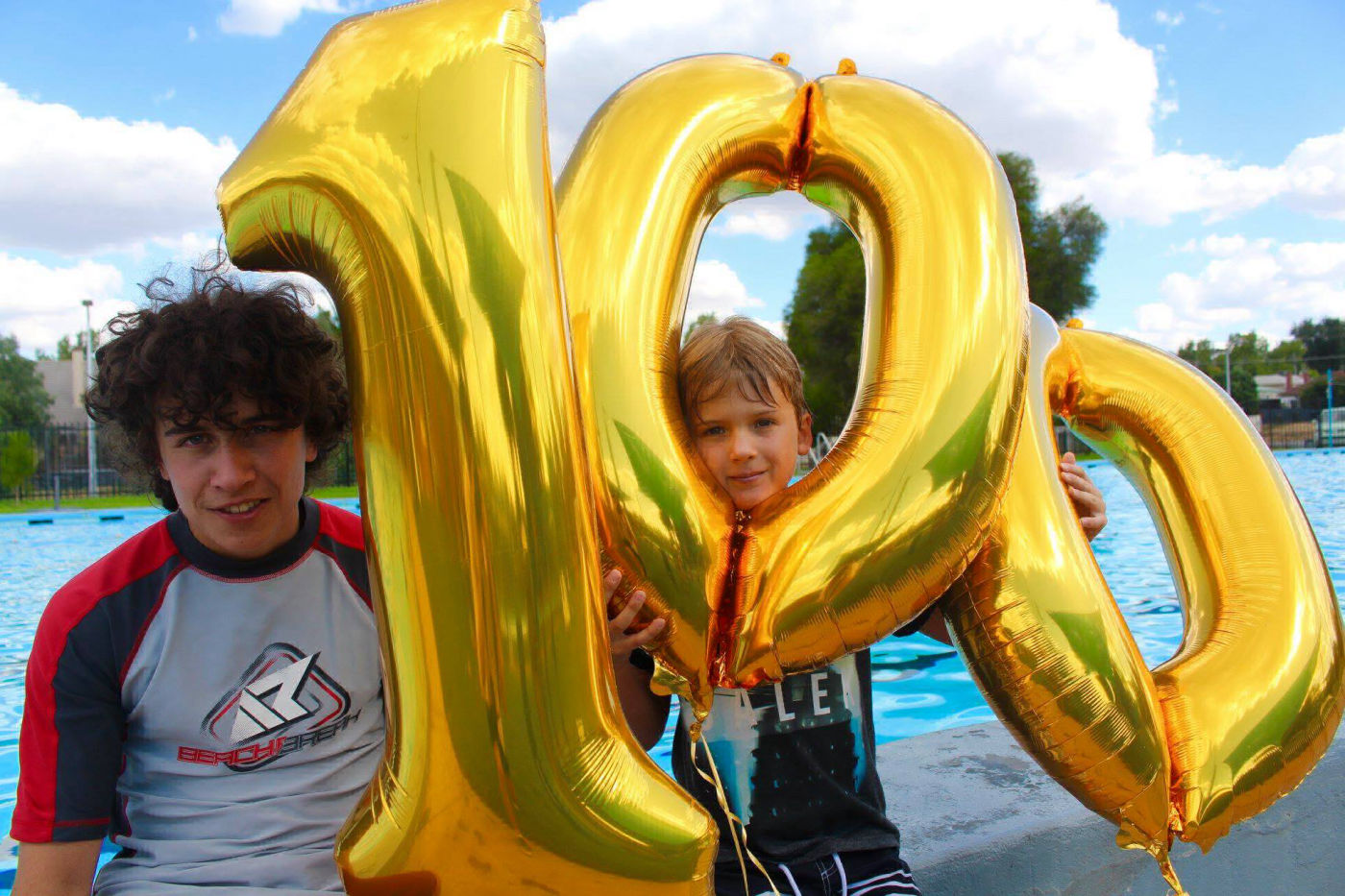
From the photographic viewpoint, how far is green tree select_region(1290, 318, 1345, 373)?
55.8m

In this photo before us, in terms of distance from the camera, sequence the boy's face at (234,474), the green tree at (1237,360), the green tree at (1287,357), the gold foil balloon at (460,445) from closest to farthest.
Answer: the gold foil balloon at (460,445)
the boy's face at (234,474)
the green tree at (1237,360)
the green tree at (1287,357)

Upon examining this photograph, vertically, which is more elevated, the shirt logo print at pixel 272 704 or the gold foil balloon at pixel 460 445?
the gold foil balloon at pixel 460 445

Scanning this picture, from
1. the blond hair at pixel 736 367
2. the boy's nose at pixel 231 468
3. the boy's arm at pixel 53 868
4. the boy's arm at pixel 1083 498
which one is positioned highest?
the blond hair at pixel 736 367

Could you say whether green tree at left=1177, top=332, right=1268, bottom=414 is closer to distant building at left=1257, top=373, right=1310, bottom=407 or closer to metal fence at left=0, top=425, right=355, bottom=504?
distant building at left=1257, top=373, right=1310, bottom=407

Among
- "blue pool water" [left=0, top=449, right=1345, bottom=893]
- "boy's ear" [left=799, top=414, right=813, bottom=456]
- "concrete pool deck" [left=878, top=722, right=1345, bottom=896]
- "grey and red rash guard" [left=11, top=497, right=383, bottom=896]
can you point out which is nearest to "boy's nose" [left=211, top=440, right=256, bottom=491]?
"grey and red rash guard" [left=11, top=497, right=383, bottom=896]

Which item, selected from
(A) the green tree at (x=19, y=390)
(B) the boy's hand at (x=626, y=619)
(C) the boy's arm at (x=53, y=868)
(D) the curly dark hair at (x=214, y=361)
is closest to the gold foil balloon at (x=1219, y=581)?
(B) the boy's hand at (x=626, y=619)

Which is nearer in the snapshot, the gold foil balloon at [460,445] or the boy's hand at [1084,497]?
the gold foil balloon at [460,445]

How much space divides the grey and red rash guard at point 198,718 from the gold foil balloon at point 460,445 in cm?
53

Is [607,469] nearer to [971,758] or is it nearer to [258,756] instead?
[258,756]

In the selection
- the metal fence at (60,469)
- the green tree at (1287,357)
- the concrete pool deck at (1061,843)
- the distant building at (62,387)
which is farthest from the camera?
the green tree at (1287,357)

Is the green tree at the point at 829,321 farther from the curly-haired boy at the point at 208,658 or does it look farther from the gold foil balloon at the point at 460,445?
the gold foil balloon at the point at 460,445

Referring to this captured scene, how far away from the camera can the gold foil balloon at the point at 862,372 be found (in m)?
0.92

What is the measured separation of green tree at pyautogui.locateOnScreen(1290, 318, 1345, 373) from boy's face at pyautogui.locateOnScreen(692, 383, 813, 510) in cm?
6614

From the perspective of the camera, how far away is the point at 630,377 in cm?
93
